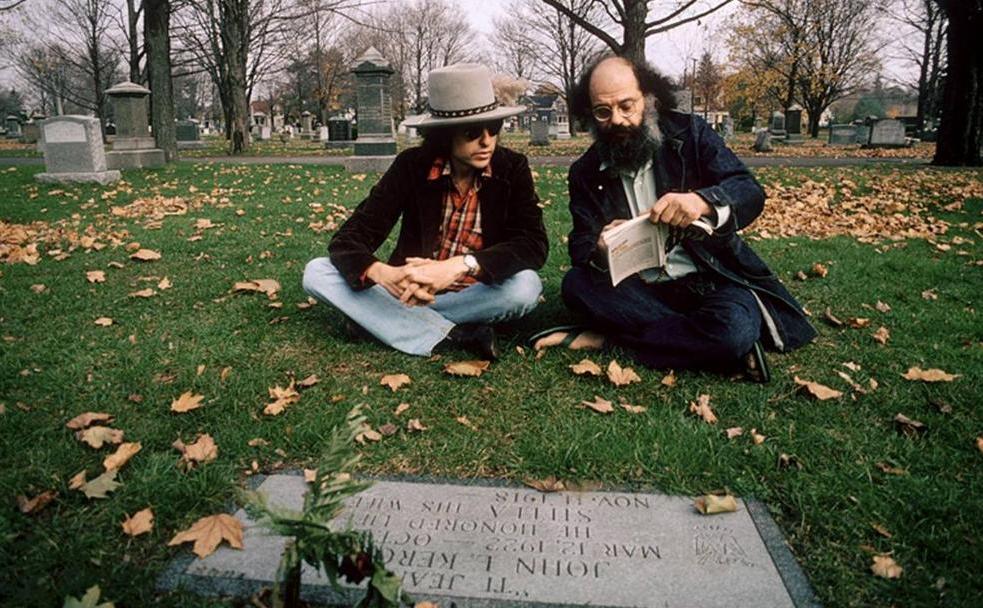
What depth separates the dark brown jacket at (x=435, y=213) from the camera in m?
3.50

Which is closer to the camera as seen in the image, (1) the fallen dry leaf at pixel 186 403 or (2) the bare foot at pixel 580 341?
(1) the fallen dry leaf at pixel 186 403

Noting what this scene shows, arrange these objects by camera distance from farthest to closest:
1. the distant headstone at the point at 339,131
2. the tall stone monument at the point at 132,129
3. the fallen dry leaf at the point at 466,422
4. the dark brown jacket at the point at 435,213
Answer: the distant headstone at the point at 339,131 → the tall stone monument at the point at 132,129 → the dark brown jacket at the point at 435,213 → the fallen dry leaf at the point at 466,422

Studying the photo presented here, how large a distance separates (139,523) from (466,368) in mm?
1629

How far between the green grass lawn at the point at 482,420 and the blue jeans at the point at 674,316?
0.12 meters

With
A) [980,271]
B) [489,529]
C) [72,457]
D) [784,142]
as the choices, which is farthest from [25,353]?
[784,142]

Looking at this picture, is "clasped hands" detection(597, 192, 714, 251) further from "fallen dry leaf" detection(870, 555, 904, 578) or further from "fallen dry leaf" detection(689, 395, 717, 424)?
"fallen dry leaf" detection(870, 555, 904, 578)

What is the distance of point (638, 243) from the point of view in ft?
10.4

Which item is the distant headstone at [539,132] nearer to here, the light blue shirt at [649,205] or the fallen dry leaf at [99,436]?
the light blue shirt at [649,205]

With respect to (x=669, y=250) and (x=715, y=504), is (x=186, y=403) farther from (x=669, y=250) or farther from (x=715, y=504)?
(x=669, y=250)

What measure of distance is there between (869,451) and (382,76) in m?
13.2

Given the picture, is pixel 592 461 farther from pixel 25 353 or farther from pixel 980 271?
pixel 980 271

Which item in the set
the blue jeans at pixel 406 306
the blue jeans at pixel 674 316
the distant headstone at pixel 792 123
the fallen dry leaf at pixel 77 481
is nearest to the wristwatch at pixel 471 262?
the blue jeans at pixel 406 306

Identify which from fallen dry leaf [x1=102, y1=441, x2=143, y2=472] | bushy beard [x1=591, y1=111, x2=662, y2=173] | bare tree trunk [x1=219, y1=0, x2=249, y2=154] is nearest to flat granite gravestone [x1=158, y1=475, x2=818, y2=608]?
fallen dry leaf [x1=102, y1=441, x2=143, y2=472]

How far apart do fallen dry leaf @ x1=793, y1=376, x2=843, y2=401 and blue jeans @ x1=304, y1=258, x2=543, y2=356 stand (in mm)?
1425
